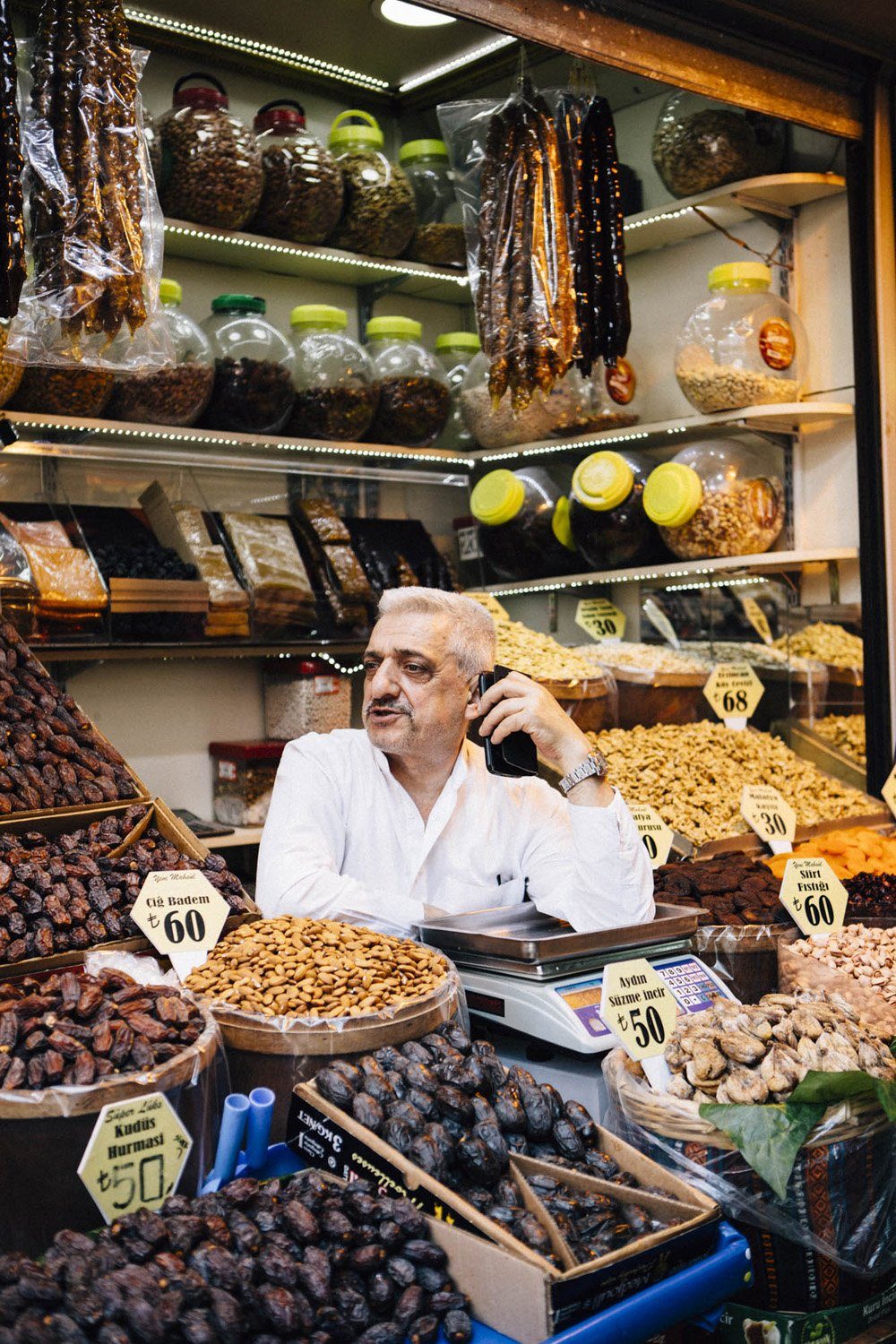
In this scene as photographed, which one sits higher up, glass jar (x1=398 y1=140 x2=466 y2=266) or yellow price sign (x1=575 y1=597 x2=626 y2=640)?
glass jar (x1=398 y1=140 x2=466 y2=266)

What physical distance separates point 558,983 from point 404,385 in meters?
2.41

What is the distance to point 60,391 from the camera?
126 inches

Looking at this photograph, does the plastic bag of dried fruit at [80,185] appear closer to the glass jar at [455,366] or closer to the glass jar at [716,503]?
the glass jar at [716,503]

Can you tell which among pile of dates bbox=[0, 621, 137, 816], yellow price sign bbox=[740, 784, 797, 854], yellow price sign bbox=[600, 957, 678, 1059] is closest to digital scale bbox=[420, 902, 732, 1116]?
yellow price sign bbox=[600, 957, 678, 1059]

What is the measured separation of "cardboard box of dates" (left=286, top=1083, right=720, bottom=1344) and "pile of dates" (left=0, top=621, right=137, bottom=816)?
0.98 meters

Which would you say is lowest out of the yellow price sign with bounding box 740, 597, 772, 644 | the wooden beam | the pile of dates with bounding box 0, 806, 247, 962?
the pile of dates with bounding box 0, 806, 247, 962

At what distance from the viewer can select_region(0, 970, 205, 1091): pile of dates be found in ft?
4.32

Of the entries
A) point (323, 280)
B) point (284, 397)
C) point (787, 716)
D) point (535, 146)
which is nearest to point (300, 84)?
point (323, 280)

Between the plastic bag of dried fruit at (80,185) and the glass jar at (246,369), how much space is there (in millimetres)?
1346

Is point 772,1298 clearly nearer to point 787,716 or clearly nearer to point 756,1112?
point 756,1112

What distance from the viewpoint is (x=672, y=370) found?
433 centimetres

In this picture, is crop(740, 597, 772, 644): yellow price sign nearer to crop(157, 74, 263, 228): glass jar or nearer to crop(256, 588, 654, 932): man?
crop(256, 588, 654, 932): man

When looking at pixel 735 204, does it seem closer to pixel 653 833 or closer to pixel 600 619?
pixel 600 619

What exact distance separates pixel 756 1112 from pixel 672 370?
3234mm
